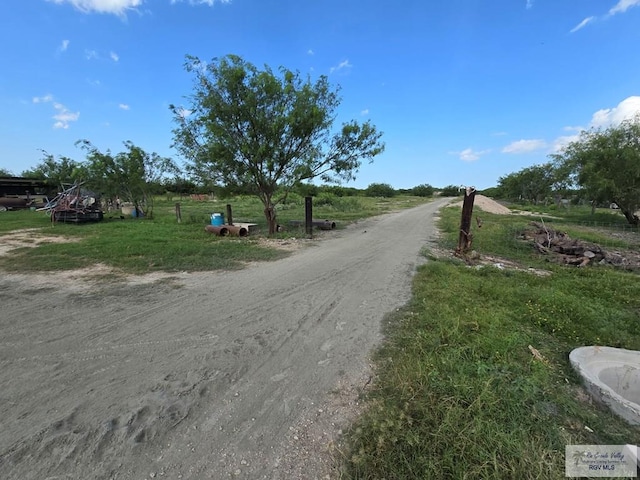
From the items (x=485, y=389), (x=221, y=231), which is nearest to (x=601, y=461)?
(x=485, y=389)

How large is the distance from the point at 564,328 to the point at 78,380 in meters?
5.45

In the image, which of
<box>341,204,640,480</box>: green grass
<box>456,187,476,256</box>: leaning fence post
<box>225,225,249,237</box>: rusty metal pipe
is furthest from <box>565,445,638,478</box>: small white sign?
<box>225,225,249,237</box>: rusty metal pipe

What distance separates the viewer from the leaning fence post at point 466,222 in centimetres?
819

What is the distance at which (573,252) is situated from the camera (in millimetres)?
8688

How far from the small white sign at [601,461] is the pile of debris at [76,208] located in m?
20.7

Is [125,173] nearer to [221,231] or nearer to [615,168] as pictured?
[221,231]

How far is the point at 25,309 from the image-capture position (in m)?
4.40

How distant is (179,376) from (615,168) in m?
28.6

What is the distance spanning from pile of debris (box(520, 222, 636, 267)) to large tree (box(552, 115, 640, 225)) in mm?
14976

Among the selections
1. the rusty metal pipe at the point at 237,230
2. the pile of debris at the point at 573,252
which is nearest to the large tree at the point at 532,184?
the pile of debris at the point at 573,252

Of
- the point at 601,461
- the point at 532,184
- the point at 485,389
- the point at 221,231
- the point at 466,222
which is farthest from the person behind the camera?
the point at 532,184

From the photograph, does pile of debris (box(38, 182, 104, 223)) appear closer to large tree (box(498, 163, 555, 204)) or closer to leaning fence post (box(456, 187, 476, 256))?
leaning fence post (box(456, 187, 476, 256))

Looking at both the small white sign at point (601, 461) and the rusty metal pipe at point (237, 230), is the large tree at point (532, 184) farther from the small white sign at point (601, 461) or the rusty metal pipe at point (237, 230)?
the small white sign at point (601, 461)

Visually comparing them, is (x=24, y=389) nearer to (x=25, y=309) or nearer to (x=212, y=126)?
(x=25, y=309)
